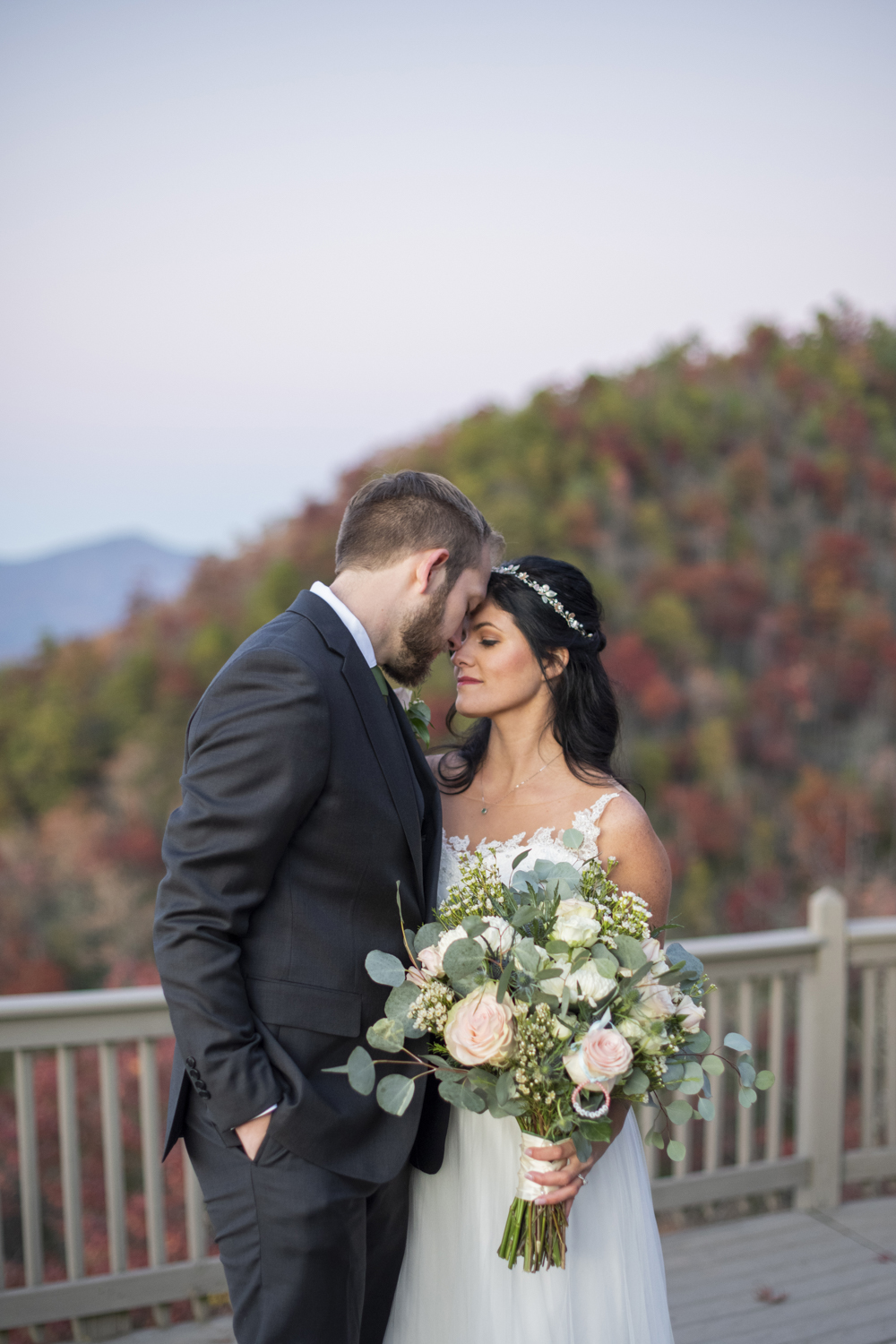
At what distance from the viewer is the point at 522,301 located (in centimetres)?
1388

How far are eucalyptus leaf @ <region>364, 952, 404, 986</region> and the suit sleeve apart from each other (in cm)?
22

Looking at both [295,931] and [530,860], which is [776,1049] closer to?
[530,860]

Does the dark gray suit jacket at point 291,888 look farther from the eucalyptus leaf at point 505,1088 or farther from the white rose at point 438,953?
the eucalyptus leaf at point 505,1088

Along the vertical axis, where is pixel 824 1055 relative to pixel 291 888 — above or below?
below

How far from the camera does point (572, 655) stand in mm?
2414

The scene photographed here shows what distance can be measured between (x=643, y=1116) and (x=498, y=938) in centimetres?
258

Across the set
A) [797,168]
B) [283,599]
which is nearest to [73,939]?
[283,599]

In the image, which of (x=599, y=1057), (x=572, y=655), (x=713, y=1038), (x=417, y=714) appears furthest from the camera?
(x=713, y=1038)

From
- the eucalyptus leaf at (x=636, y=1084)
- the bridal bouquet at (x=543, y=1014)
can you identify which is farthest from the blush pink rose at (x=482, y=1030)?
the eucalyptus leaf at (x=636, y=1084)

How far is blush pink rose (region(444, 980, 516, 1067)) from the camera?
147cm

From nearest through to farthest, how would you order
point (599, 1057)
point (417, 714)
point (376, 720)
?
point (599, 1057)
point (376, 720)
point (417, 714)

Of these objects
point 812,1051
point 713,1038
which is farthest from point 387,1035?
point 812,1051

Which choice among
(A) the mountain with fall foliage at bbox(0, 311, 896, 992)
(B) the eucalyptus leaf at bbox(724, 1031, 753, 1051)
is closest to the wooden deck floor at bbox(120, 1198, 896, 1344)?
(B) the eucalyptus leaf at bbox(724, 1031, 753, 1051)

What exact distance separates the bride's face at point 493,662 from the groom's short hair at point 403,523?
46 centimetres
